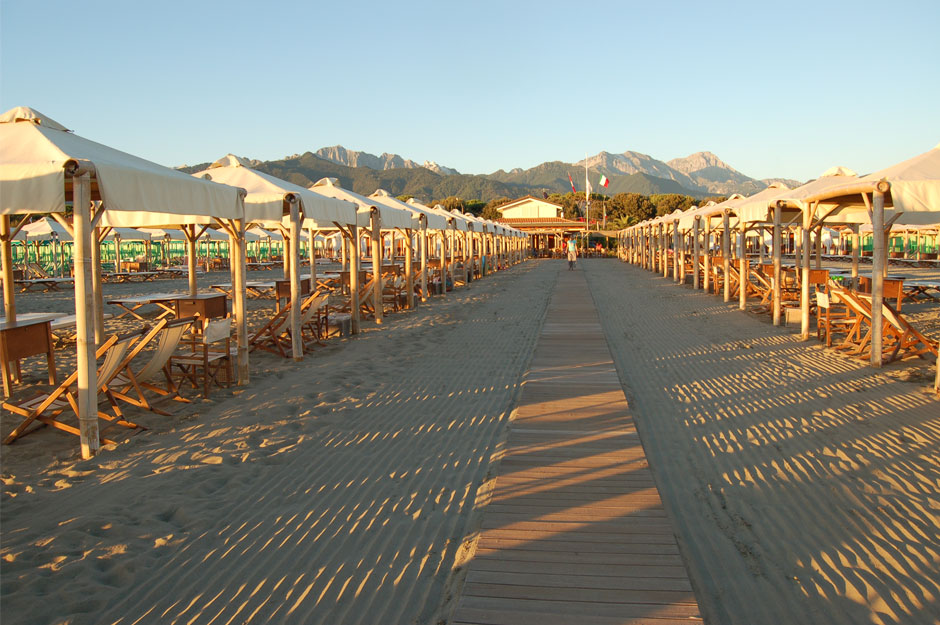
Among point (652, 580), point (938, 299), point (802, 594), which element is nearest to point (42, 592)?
point (652, 580)

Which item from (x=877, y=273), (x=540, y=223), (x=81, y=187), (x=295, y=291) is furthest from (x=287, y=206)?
(x=540, y=223)

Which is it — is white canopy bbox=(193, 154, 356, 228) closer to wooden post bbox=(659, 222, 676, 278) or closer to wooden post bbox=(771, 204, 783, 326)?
wooden post bbox=(771, 204, 783, 326)

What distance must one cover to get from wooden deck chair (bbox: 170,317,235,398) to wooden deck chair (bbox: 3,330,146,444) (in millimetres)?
815

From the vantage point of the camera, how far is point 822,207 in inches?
419

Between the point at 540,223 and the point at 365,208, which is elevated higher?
the point at 540,223

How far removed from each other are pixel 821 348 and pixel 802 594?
22.6 ft

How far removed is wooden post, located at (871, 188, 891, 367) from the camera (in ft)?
23.0

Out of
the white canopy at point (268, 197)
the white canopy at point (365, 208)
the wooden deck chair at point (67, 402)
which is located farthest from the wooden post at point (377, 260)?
the wooden deck chair at point (67, 402)

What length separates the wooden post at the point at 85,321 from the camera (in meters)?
4.16

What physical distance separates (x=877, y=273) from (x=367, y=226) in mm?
8058

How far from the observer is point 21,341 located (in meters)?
5.51

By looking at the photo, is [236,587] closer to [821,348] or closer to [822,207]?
[821,348]

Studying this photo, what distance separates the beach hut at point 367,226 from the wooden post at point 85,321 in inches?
232

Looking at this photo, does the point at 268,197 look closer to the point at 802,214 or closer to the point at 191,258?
the point at 191,258
